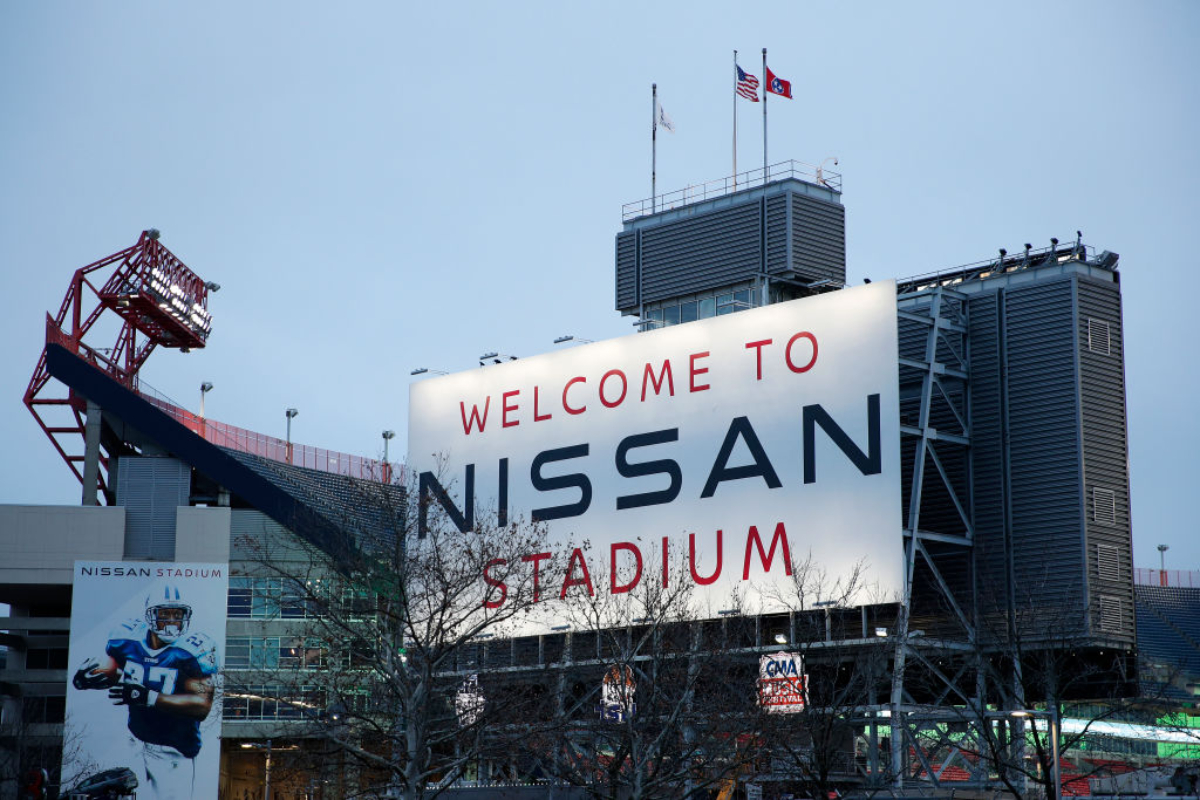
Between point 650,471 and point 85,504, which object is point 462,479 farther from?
point 85,504

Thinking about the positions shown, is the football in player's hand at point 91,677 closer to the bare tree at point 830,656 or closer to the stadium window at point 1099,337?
the bare tree at point 830,656

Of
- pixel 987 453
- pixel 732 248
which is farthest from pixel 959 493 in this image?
pixel 732 248

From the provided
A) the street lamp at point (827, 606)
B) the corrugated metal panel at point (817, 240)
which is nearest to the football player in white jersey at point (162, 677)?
the street lamp at point (827, 606)

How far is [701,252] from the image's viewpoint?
3305 inches

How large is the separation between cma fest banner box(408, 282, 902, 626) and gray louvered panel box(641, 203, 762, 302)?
5232 mm

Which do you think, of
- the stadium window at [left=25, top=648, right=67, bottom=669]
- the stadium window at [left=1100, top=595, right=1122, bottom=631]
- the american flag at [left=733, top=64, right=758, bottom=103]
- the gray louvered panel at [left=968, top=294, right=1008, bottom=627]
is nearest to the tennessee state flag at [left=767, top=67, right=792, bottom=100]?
the american flag at [left=733, top=64, right=758, bottom=103]

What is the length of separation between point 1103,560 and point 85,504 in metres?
64.0

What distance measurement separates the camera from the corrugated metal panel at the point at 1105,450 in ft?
232

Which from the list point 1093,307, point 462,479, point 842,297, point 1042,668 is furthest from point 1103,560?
point 462,479

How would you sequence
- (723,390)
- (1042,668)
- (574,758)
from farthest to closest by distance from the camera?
(723,390) → (1042,668) → (574,758)

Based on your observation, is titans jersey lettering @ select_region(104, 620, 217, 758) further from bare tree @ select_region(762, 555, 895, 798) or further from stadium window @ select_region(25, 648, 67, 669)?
bare tree @ select_region(762, 555, 895, 798)

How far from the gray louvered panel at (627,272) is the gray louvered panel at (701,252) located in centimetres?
67

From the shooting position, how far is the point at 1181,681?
104 metres

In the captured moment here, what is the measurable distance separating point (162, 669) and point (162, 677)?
446 millimetres
